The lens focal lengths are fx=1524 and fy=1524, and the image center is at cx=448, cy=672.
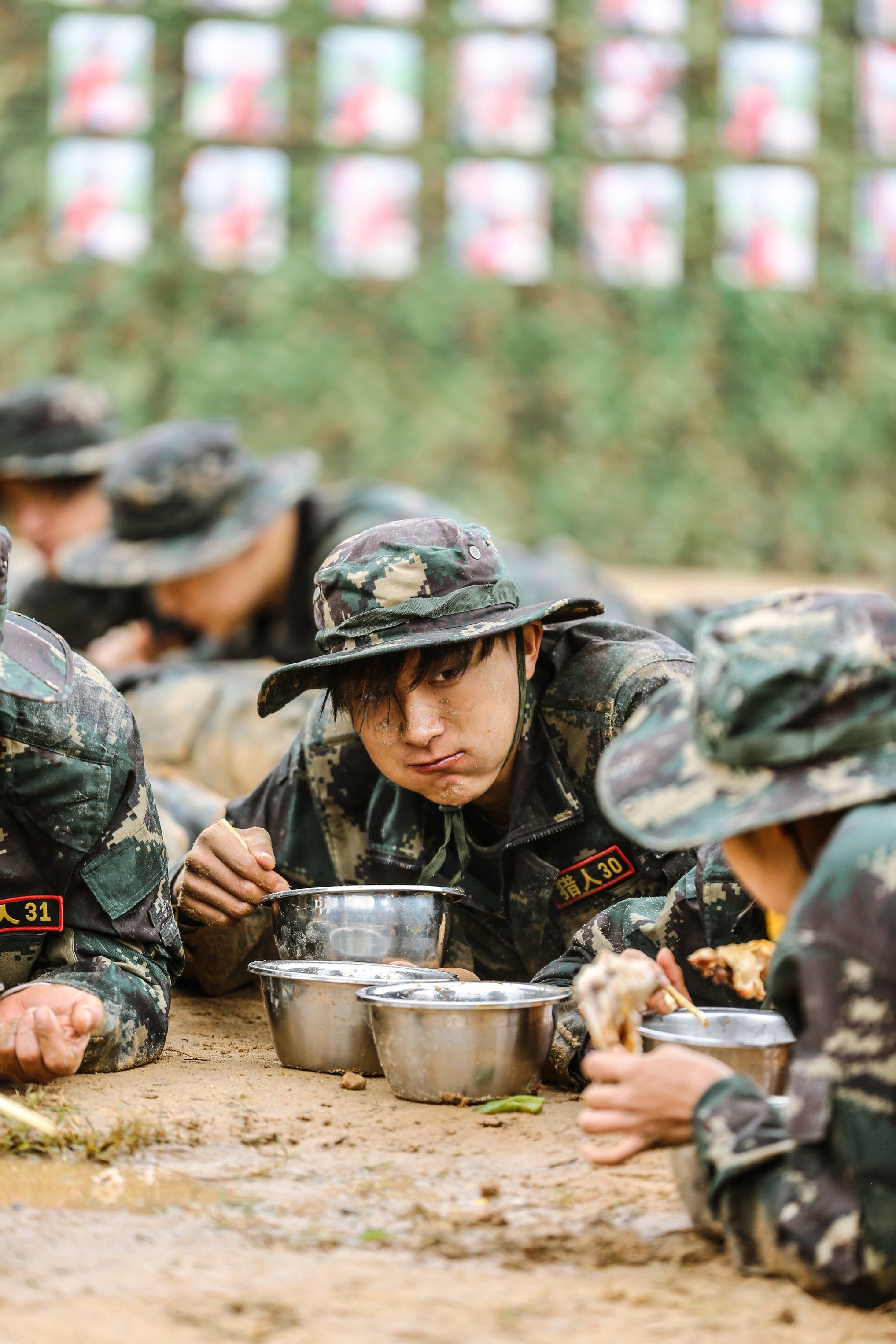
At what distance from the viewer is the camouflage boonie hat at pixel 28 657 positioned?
2.94 m

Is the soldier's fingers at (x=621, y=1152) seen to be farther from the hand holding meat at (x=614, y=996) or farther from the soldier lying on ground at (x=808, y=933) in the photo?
the hand holding meat at (x=614, y=996)

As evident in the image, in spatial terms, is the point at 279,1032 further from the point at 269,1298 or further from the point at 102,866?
the point at 269,1298

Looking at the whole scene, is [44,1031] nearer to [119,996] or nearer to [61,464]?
[119,996]

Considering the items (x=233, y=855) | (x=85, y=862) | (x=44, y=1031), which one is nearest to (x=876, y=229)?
(x=233, y=855)

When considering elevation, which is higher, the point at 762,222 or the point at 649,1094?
the point at 762,222

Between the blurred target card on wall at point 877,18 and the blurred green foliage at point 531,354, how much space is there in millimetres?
162

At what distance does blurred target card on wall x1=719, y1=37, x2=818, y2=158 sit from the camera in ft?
46.1

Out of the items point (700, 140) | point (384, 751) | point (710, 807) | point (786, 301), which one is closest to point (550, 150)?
point (700, 140)

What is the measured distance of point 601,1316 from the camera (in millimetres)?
2084

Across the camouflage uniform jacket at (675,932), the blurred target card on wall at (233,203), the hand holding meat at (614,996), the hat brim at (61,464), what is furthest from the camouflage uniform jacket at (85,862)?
the blurred target card on wall at (233,203)

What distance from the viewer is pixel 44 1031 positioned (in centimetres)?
303

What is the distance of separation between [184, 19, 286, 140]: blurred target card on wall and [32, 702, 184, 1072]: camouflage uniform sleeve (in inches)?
437

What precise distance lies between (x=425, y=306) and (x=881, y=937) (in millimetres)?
12170

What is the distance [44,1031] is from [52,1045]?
0.03 meters
